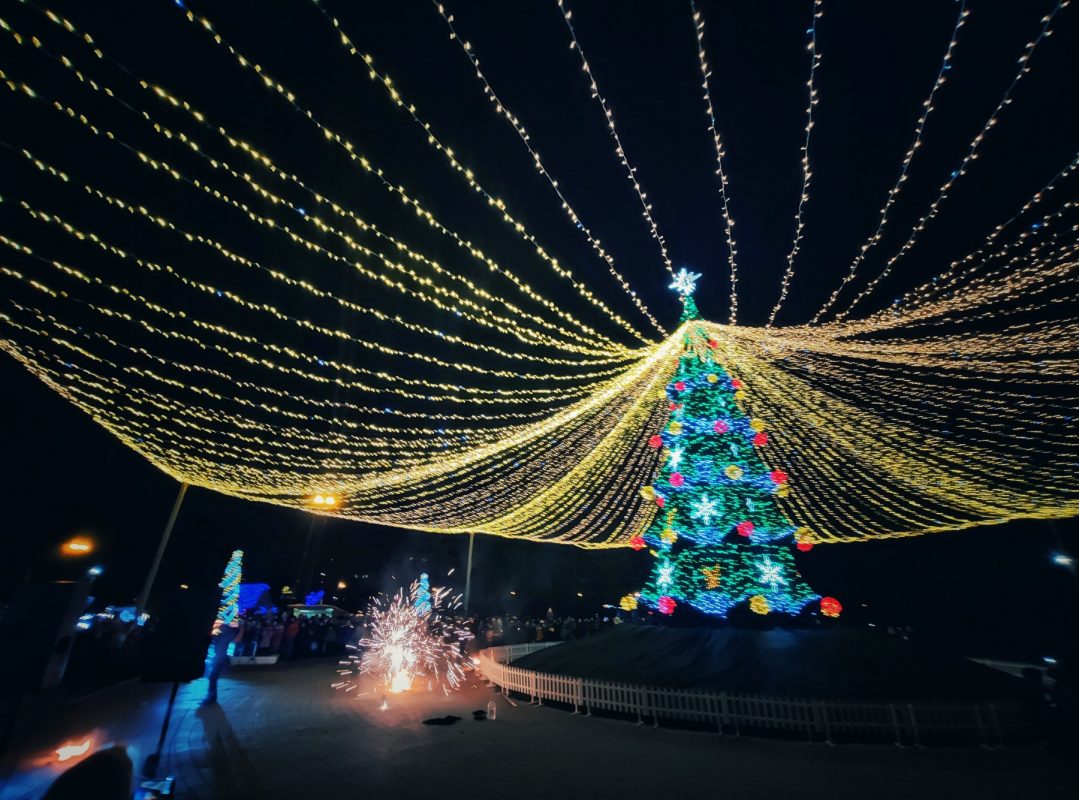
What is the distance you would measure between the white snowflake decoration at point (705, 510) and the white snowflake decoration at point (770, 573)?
1411 mm

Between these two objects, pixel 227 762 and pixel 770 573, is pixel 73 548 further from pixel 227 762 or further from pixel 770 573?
pixel 770 573

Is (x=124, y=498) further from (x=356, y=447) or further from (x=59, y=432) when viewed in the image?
(x=356, y=447)

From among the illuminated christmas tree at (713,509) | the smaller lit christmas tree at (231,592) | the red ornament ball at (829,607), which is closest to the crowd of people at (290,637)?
the smaller lit christmas tree at (231,592)

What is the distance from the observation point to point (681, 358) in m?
12.5

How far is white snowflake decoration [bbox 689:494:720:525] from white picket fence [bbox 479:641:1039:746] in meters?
4.00

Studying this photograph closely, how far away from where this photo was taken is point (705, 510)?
11188mm

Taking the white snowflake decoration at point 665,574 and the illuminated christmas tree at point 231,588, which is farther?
the illuminated christmas tree at point 231,588

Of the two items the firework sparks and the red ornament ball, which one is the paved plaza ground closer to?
the firework sparks

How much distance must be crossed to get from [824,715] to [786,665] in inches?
61.9

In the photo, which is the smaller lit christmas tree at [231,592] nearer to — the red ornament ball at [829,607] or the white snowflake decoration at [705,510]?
the white snowflake decoration at [705,510]

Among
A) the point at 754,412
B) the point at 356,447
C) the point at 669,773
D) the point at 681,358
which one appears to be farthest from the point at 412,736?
the point at 754,412

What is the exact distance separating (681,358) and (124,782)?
12.1 meters

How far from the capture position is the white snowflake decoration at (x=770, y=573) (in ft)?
34.6

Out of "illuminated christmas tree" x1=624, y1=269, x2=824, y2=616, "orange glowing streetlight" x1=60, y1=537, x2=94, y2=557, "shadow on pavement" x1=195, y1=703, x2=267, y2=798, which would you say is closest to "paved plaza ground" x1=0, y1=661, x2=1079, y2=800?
"shadow on pavement" x1=195, y1=703, x2=267, y2=798
